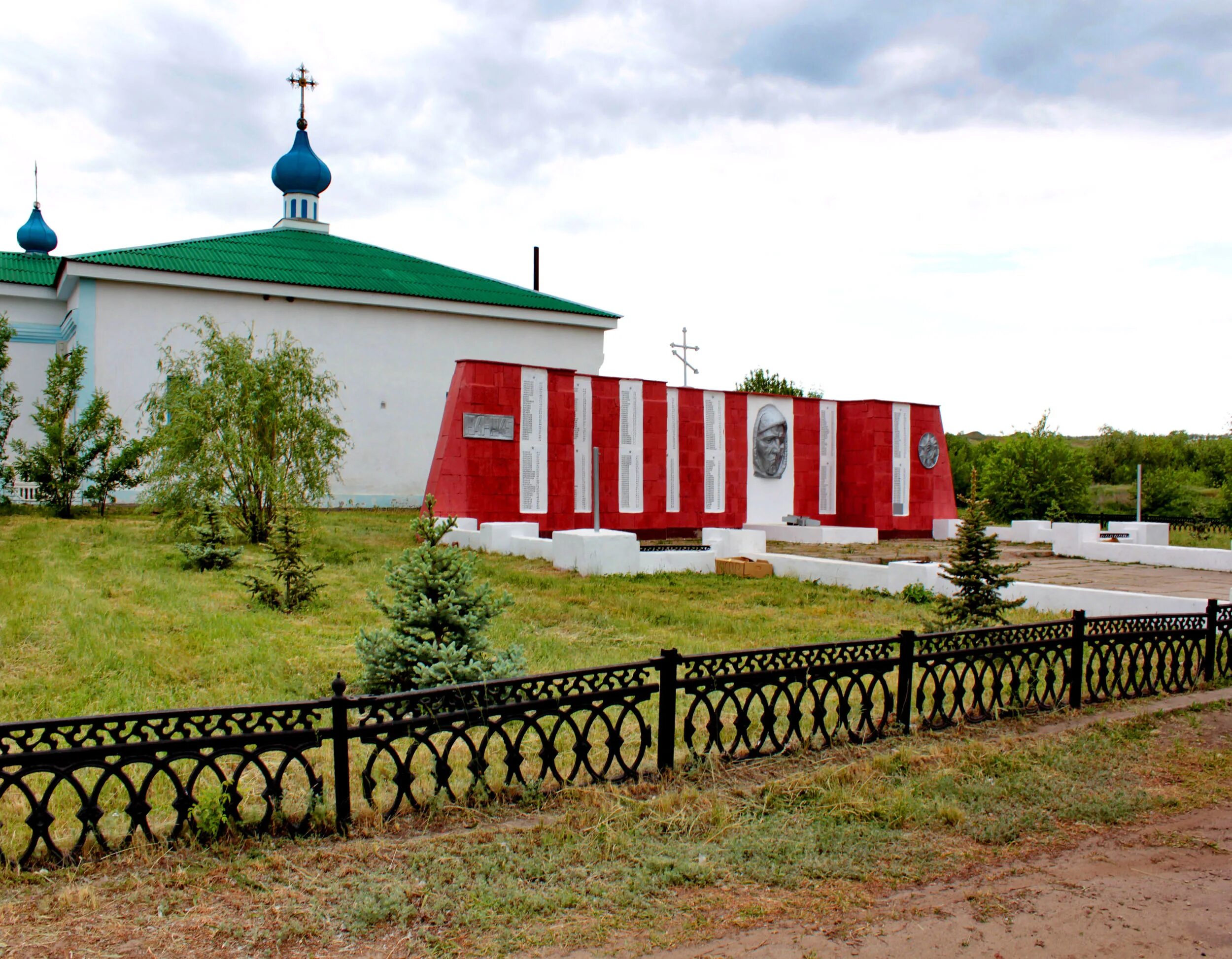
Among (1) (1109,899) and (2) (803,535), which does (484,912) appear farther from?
(2) (803,535)

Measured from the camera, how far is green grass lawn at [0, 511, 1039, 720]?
6.43 meters

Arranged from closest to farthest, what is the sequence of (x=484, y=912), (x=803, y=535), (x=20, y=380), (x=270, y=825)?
(x=484, y=912) → (x=270, y=825) → (x=803, y=535) → (x=20, y=380)

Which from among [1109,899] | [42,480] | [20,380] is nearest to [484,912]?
[1109,899]

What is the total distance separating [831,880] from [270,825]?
94.8 inches

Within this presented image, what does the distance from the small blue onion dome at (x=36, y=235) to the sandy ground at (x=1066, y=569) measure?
24602 millimetres

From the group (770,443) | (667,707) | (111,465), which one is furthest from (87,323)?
(667,707)

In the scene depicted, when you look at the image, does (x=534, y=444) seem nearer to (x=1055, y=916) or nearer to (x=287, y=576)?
(x=287, y=576)

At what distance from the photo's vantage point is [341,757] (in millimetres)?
3955

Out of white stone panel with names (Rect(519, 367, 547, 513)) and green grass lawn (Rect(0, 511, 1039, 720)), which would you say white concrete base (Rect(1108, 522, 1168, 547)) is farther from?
white stone panel with names (Rect(519, 367, 547, 513))

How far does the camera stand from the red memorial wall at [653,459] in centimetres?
1712

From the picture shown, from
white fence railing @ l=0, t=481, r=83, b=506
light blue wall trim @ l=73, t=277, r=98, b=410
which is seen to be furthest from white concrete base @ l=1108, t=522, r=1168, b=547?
light blue wall trim @ l=73, t=277, r=98, b=410

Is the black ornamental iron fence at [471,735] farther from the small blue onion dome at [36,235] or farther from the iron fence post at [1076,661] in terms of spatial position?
the small blue onion dome at [36,235]

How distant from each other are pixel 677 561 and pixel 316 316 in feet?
50.6

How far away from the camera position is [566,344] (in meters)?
29.6
